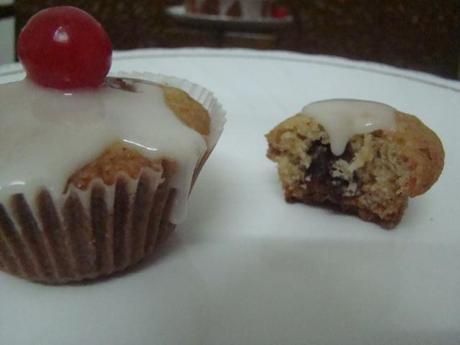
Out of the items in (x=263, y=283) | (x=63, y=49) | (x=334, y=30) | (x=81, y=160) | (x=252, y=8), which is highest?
(x=63, y=49)

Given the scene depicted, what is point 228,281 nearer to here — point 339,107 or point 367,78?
point 339,107

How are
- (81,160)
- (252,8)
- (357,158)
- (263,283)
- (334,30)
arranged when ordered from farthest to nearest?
(334,30) < (252,8) < (357,158) < (263,283) < (81,160)

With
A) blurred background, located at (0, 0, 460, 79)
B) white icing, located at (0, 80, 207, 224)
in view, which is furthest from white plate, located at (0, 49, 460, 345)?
blurred background, located at (0, 0, 460, 79)

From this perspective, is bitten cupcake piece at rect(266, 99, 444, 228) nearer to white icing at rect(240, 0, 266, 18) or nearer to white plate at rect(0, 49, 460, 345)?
white plate at rect(0, 49, 460, 345)

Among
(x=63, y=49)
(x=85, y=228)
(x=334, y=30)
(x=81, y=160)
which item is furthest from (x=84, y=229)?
(x=334, y=30)

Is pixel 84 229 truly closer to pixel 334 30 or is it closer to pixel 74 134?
pixel 74 134

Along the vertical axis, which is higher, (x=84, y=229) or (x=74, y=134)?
(x=74, y=134)
